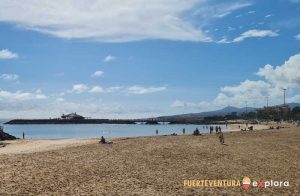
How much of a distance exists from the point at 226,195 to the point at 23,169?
11.6 m

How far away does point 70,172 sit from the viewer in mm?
21672

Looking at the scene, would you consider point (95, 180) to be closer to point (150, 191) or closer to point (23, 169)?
point (150, 191)

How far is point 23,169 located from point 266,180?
12.0m

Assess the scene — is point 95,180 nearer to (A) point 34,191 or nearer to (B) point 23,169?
(A) point 34,191

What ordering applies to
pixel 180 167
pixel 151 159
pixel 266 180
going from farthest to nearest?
pixel 151 159 → pixel 180 167 → pixel 266 180

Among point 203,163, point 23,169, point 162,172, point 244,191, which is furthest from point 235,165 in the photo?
point 23,169

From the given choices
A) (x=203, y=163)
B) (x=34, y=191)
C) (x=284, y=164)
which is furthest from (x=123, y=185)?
(x=284, y=164)

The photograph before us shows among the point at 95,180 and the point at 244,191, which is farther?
the point at 95,180

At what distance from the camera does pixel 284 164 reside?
24.7m

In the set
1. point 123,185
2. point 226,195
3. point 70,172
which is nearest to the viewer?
point 226,195

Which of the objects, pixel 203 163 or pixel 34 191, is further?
pixel 203 163

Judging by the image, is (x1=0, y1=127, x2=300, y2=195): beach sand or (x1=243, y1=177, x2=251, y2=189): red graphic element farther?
(x1=243, y1=177, x2=251, y2=189): red graphic element

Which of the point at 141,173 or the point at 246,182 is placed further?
the point at 141,173

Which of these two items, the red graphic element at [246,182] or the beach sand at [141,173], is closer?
the beach sand at [141,173]
